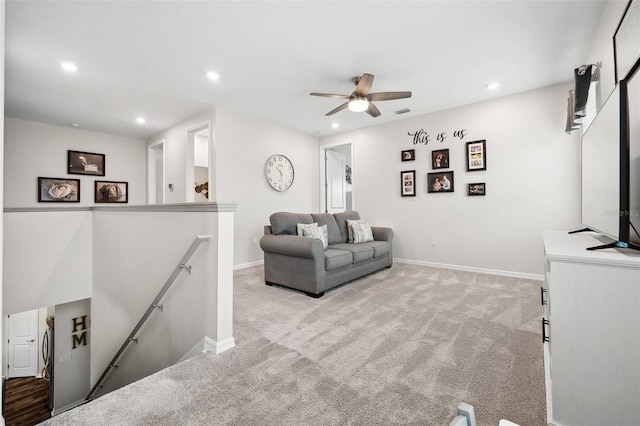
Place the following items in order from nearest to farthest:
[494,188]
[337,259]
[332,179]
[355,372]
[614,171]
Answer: [614,171], [355,372], [337,259], [494,188], [332,179]

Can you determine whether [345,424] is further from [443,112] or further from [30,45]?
[443,112]

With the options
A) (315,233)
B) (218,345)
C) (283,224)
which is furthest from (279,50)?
(218,345)

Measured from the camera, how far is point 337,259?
3.21m

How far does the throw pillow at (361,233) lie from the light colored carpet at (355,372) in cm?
142

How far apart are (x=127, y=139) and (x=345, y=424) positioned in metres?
6.66

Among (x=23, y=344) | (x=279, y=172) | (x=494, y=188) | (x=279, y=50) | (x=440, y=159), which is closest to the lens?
(x=279, y=50)

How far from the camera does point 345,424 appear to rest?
127cm

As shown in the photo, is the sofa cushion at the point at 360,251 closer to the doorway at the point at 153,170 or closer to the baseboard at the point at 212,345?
the baseboard at the point at 212,345

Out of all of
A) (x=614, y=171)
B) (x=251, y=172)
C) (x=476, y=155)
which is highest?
(x=476, y=155)

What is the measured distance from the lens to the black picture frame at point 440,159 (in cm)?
430

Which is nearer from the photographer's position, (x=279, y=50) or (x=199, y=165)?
(x=279, y=50)

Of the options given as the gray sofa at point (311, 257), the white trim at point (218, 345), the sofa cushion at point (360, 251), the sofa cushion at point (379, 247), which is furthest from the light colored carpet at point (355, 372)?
the sofa cushion at point (379, 247)

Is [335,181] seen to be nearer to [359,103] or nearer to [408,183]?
[408,183]

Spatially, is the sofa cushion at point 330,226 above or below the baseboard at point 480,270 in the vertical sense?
above
